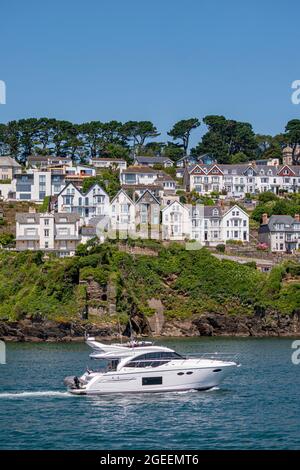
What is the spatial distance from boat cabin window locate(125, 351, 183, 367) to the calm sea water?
1.77 meters

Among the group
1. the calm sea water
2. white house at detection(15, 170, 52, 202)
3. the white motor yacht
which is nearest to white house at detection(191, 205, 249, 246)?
white house at detection(15, 170, 52, 202)

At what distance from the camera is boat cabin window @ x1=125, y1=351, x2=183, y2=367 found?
54.0 m

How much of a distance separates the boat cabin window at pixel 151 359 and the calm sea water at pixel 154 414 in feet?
5.80

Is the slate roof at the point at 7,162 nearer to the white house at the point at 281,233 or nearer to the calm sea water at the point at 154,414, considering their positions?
the white house at the point at 281,233

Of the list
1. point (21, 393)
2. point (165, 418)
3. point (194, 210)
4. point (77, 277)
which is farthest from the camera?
point (194, 210)

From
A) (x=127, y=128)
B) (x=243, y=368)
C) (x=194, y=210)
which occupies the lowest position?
(x=243, y=368)

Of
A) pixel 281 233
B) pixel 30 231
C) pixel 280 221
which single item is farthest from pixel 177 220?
pixel 30 231

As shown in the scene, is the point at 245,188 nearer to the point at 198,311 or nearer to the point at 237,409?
the point at 198,311

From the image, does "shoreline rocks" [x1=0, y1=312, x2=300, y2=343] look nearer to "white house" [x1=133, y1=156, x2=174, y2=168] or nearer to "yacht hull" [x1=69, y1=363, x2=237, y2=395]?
"yacht hull" [x1=69, y1=363, x2=237, y2=395]

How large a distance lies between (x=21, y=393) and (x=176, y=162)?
114083 mm

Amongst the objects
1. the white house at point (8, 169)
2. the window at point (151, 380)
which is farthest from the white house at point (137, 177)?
the window at point (151, 380)

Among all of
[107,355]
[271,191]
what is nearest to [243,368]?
[107,355]

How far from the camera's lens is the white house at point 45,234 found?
112m

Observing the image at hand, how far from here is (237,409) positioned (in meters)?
48.9
